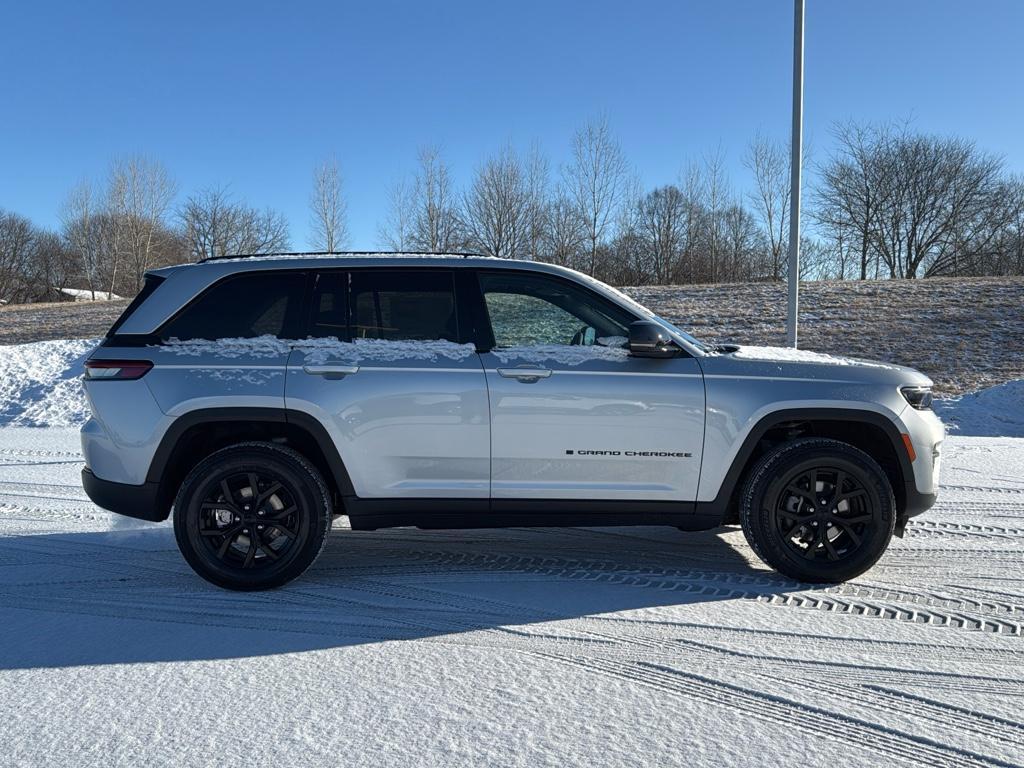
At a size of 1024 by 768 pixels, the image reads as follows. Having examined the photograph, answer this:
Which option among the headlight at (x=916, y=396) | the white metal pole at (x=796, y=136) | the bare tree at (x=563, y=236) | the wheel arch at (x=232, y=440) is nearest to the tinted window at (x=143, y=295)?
the wheel arch at (x=232, y=440)

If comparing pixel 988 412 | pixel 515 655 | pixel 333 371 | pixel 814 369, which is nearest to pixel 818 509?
pixel 814 369

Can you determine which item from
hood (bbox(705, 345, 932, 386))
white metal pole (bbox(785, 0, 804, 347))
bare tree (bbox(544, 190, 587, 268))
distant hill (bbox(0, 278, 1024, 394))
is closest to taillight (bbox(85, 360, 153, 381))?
hood (bbox(705, 345, 932, 386))

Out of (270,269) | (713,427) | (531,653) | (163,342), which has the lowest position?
(531,653)

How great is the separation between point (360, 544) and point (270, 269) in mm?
1918

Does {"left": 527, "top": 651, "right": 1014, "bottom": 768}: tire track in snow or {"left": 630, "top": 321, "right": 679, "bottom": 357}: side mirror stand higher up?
{"left": 630, "top": 321, "right": 679, "bottom": 357}: side mirror

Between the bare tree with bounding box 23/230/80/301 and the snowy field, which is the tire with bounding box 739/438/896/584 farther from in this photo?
the bare tree with bounding box 23/230/80/301

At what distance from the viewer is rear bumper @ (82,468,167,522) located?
407 centimetres

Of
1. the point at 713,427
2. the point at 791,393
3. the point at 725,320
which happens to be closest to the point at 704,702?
the point at 713,427

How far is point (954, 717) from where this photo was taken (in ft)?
8.91

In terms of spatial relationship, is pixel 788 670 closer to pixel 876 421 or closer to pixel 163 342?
pixel 876 421

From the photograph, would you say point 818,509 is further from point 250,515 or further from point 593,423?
point 250,515

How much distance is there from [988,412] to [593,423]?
1034 cm

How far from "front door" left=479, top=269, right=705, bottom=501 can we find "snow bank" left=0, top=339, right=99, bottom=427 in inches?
380

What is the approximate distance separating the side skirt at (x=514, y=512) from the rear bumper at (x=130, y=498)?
1042 mm
